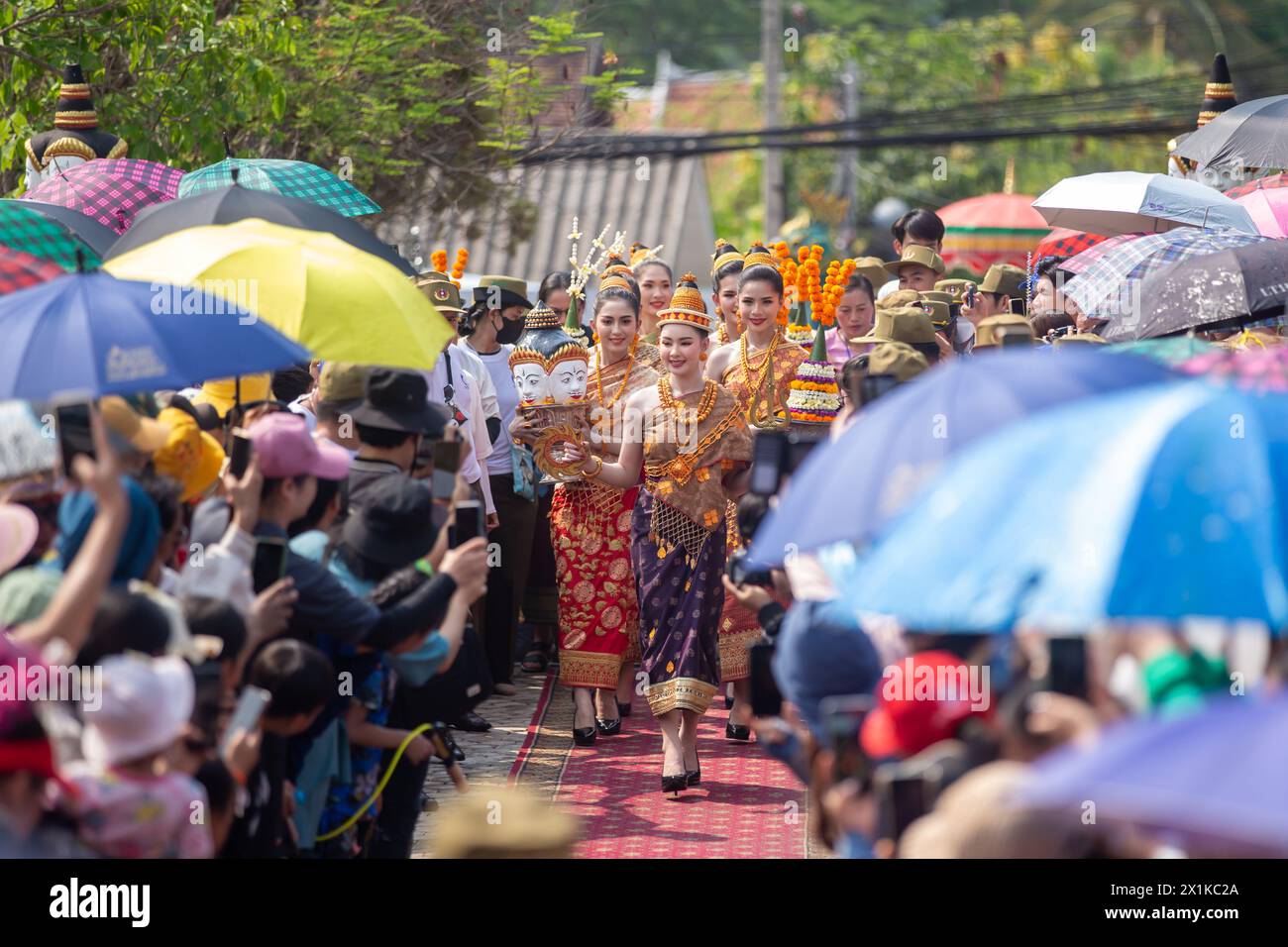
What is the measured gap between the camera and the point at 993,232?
16188 mm

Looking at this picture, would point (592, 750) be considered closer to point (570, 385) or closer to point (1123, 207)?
point (570, 385)

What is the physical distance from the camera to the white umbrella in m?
10.2

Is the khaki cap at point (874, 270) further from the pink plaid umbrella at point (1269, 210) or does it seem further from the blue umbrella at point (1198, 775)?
the blue umbrella at point (1198, 775)

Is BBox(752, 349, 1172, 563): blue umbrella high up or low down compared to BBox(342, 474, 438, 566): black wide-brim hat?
up

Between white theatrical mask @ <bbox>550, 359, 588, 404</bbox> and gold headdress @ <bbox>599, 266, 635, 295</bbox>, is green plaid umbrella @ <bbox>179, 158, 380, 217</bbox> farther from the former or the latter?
gold headdress @ <bbox>599, 266, 635, 295</bbox>

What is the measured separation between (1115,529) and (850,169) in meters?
33.6

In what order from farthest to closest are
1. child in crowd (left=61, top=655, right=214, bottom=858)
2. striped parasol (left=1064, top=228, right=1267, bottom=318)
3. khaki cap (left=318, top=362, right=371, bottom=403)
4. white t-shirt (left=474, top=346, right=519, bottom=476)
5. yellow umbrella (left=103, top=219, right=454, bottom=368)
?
white t-shirt (left=474, top=346, right=519, bottom=476), striped parasol (left=1064, top=228, right=1267, bottom=318), khaki cap (left=318, top=362, right=371, bottom=403), yellow umbrella (left=103, top=219, right=454, bottom=368), child in crowd (left=61, top=655, right=214, bottom=858)

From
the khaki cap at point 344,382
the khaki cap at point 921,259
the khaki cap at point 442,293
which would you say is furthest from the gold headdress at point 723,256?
the khaki cap at point 344,382

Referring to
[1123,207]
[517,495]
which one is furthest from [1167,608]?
[1123,207]

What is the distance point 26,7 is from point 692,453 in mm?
4091

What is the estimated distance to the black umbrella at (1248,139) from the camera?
35.0 ft

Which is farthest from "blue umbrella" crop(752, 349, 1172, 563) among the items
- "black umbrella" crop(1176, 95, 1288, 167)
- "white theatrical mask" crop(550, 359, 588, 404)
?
"black umbrella" crop(1176, 95, 1288, 167)

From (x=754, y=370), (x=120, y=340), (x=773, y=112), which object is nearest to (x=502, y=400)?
(x=754, y=370)

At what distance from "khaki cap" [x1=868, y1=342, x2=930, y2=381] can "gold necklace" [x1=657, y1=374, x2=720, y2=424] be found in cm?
197
